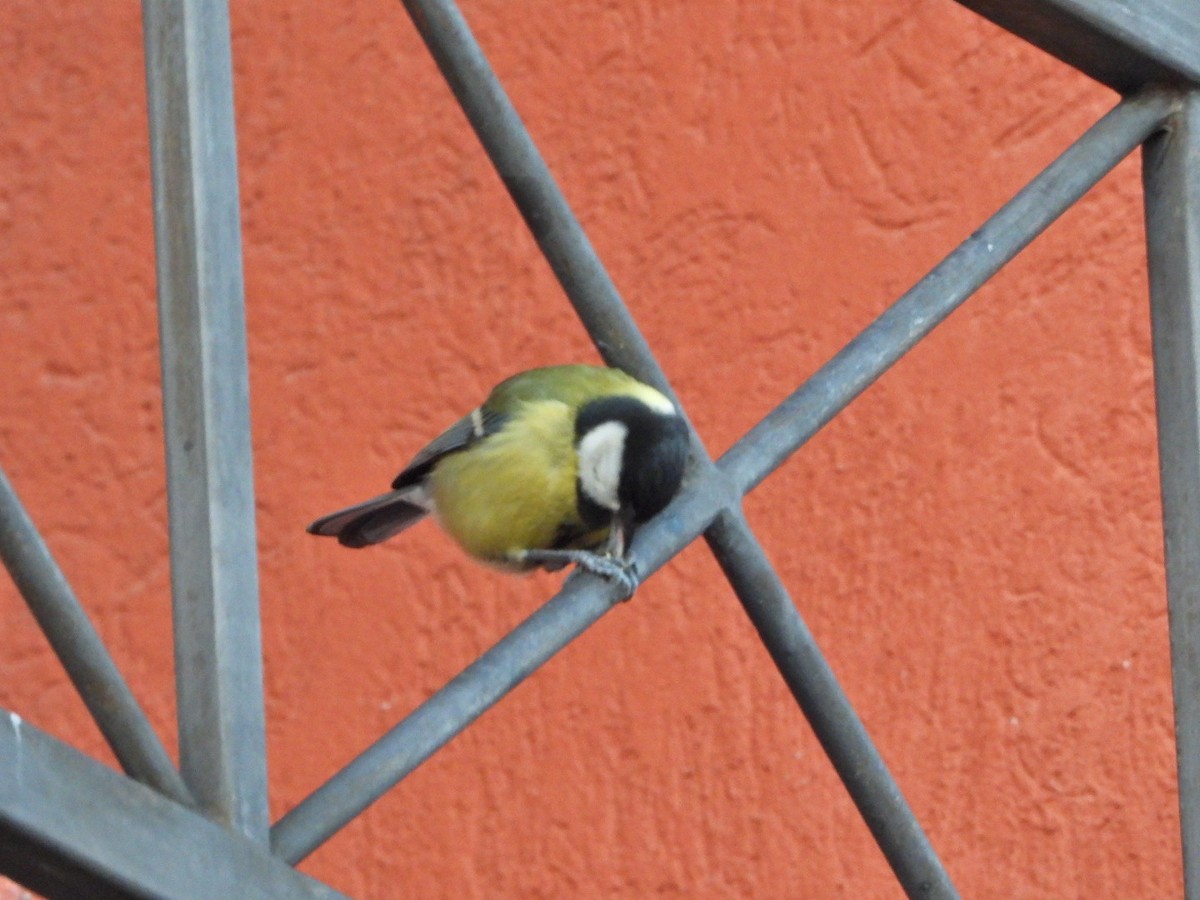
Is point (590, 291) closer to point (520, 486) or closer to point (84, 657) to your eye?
point (84, 657)

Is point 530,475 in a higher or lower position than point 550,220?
lower

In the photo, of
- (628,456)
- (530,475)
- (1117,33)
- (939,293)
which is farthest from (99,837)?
(530,475)

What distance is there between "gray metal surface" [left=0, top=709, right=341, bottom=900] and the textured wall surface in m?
1.67

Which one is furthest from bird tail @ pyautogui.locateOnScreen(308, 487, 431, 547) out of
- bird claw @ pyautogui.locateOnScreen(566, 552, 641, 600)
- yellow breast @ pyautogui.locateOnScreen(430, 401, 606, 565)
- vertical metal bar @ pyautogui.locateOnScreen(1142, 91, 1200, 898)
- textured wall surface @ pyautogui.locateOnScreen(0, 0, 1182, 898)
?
vertical metal bar @ pyautogui.locateOnScreen(1142, 91, 1200, 898)

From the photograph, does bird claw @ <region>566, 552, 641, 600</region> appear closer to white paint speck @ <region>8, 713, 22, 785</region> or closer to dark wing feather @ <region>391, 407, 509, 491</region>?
white paint speck @ <region>8, 713, 22, 785</region>

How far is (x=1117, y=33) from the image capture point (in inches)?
66.3

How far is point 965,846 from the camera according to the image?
9.09 ft

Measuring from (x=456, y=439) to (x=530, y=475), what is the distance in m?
0.18

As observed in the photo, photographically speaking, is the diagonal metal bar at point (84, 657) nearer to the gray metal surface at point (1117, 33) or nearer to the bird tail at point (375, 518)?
the gray metal surface at point (1117, 33)

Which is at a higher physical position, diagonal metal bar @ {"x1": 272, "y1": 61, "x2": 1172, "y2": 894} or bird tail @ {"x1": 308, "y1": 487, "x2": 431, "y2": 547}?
diagonal metal bar @ {"x1": 272, "y1": 61, "x2": 1172, "y2": 894}

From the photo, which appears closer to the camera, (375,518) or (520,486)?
(520,486)

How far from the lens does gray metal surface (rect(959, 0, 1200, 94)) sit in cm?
→ 167

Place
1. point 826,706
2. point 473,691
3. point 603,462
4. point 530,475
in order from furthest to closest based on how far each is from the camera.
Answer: point 530,475
point 603,462
point 826,706
point 473,691

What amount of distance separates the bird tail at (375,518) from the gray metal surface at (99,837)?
115 centimetres
